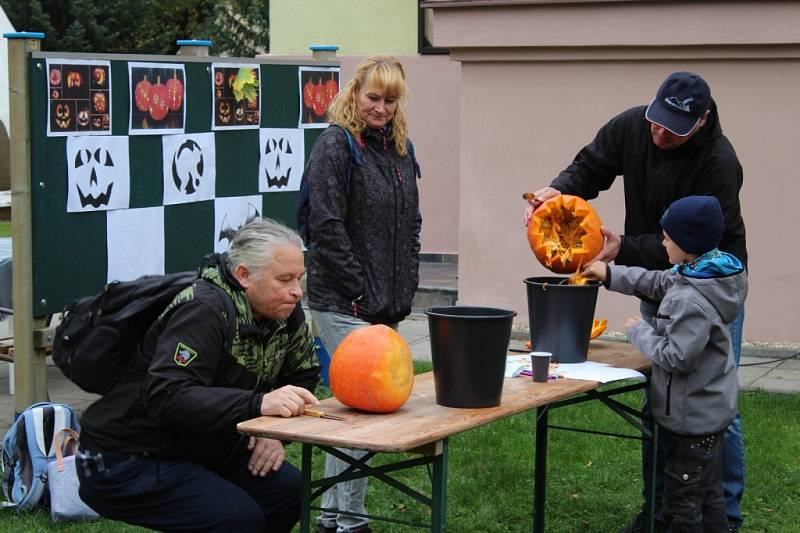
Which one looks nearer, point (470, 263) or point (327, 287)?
point (327, 287)

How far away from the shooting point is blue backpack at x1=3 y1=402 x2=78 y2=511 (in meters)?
5.39

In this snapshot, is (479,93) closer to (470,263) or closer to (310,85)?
(470,263)

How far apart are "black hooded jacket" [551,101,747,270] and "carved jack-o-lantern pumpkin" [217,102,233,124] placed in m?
2.42

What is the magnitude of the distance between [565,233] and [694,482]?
3.61 feet

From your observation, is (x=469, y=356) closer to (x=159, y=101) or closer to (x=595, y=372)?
(x=595, y=372)

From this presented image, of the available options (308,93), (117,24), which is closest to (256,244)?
(308,93)

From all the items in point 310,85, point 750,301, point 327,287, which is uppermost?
point 310,85

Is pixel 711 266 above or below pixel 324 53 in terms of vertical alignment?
below

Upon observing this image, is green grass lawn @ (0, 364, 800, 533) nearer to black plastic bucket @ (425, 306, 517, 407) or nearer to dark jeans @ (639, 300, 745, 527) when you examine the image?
dark jeans @ (639, 300, 745, 527)

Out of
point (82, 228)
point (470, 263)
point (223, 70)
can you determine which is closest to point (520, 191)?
point (470, 263)

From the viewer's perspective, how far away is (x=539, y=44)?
365 inches

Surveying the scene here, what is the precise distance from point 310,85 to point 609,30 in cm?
254

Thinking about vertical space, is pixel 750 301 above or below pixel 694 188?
below

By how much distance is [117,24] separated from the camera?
24.5 meters
